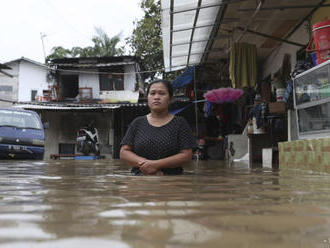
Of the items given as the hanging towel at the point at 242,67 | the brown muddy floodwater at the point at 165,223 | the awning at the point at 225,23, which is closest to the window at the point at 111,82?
the awning at the point at 225,23

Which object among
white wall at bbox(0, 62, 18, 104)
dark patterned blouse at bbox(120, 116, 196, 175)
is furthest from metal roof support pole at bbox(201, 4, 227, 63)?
white wall at bbox(0, 62, 18, 104)

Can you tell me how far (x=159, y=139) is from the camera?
351 cm

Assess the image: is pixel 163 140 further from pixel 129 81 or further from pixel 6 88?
pixel 6 88

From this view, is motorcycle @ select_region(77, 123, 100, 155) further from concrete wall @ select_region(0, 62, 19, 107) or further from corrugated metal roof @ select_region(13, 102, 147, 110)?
concrete wall @ select_region(0, 62, 19, 107)

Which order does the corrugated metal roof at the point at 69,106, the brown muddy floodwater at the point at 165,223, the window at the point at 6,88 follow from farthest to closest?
the window at the point at 6,88 < the corrugated metal roof at the point at 69,106 < the brown muddy floodwater at the point at 165,223

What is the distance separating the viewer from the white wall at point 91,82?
21.4m

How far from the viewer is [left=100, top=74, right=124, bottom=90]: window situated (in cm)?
2123

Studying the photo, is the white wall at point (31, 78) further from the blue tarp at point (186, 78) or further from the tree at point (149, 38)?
the blue tarp at point (186, 78)

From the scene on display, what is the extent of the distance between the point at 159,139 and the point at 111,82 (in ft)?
59.9

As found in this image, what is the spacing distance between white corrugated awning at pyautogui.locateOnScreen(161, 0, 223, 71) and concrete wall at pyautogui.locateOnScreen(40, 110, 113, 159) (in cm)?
924

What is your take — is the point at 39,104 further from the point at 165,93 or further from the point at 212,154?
the point at 165,93

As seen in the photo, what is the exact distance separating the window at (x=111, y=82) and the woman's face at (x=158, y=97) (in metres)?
17.9

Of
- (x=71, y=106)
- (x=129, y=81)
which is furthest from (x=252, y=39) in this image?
(x=129, y=81)

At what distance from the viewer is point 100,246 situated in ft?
2.56
